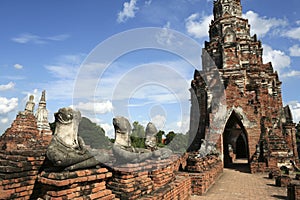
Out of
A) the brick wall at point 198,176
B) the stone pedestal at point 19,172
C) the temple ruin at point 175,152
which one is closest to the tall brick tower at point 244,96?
the temple ruin at point 175,152

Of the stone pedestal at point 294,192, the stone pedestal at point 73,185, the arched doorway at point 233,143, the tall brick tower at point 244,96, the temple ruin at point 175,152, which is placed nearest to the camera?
the stone pedestal at point 73,185

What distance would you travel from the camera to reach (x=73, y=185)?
3279 mm

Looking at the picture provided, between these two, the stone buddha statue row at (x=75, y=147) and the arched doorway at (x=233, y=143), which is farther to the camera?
the arched doorway at (x=233, y=143)

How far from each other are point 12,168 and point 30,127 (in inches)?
314

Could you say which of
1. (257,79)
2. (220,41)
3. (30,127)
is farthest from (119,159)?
(220,41)

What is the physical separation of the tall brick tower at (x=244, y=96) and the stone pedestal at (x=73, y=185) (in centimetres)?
1262

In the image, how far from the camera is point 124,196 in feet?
13.3

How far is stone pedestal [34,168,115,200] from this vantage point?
123 inches

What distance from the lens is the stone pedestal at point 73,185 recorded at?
10.3 ft

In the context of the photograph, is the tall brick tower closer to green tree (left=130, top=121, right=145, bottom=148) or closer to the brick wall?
the brick wall

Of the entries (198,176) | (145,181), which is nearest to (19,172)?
(145,181)

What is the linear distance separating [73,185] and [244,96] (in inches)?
598

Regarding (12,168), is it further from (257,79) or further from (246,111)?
(257,79)

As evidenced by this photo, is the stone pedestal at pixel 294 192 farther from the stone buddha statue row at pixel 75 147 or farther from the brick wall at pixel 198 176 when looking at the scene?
the stone buddha statue row at pixel 75 147
